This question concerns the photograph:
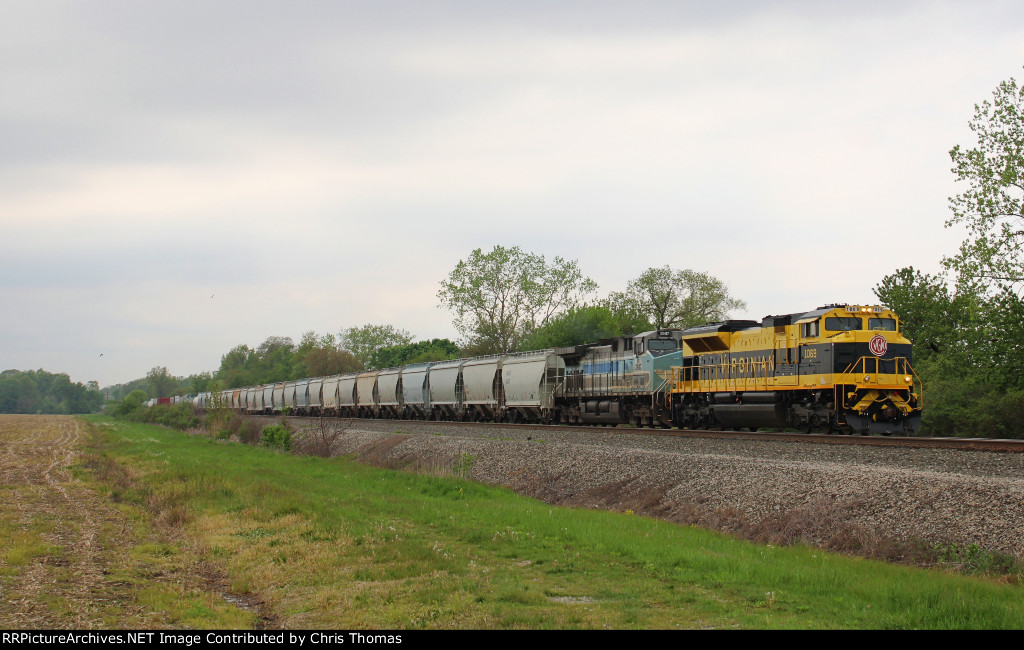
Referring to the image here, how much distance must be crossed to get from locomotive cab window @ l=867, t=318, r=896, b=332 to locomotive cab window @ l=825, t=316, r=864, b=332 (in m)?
0.39

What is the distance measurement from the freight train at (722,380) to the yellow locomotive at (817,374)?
0.03 meters

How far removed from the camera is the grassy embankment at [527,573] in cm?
837

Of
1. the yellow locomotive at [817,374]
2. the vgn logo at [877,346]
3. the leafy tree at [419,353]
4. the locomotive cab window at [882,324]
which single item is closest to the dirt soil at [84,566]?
the yellow locomotive at [817,374]

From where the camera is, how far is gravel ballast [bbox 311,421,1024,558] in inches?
483

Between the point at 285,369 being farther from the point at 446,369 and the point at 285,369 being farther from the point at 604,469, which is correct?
the point at 604,469

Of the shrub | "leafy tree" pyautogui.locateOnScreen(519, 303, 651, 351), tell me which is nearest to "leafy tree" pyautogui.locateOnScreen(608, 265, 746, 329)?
"leafy tree" pyautogui.locateOnScreen(519, 303, 651, 351)

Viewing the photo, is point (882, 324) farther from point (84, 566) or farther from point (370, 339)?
point (370, 339)

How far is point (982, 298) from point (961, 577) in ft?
85.6

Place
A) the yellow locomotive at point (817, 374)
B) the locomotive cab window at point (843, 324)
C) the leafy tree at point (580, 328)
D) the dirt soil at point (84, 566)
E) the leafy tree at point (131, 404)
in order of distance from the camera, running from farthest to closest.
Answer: the leafy tree at point (131, 404) → the leafy tree at point (580, 328) → the locomotive cab window at point (843, 324) → the yellow locomotive at point (817, 374) → the dirt soil at point (84, 566)

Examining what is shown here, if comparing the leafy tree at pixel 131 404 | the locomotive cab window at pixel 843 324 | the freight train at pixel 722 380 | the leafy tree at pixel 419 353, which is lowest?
the leafy tree at pixel 131 404

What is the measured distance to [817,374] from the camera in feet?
78.7

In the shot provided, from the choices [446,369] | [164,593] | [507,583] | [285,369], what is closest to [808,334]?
[507,583]

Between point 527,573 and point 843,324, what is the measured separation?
16777 millimetres

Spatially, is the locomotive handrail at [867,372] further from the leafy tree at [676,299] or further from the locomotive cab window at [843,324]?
the leafy tree at [676,299]
